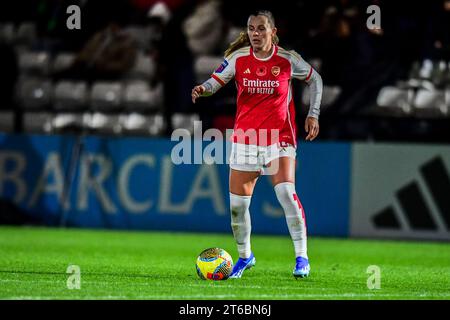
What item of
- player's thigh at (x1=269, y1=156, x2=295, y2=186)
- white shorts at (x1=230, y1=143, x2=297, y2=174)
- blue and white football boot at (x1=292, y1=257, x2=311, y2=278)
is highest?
white shorts at (x1=230, y1=143, x2=297, y2=174)

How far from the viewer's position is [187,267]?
1007 cm

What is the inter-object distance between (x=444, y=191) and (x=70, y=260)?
596 centimetres

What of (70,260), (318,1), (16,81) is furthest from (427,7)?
(70,260)

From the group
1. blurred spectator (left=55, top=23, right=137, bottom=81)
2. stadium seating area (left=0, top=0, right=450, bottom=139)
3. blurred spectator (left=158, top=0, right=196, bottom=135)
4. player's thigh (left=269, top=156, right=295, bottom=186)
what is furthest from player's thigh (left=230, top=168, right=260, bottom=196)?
blurred spectator (left=55, top=23, right=137, bottom=81)

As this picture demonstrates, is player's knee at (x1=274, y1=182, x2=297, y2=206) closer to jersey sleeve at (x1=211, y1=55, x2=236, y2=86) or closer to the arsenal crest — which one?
the arsenal crest

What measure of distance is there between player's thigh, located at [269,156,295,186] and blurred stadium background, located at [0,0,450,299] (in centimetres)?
526

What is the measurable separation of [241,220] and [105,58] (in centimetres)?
851

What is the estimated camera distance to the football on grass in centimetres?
876

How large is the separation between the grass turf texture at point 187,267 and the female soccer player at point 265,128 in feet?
1.76

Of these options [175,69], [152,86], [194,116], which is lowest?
[194,116]

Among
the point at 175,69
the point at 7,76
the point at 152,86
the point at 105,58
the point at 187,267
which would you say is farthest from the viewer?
the point at 7,76

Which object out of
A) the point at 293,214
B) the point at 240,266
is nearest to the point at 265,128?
the point at 293,214

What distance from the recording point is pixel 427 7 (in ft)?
54.3

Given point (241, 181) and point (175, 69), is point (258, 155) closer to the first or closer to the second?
point (241, 181)
